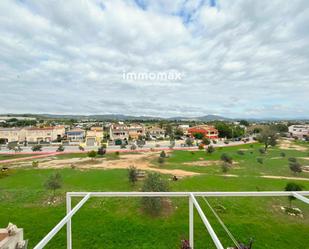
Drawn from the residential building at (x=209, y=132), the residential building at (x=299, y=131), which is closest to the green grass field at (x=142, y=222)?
the residential building at (x=209, y=132)

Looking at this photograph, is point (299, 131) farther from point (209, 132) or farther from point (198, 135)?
point (198, 135)

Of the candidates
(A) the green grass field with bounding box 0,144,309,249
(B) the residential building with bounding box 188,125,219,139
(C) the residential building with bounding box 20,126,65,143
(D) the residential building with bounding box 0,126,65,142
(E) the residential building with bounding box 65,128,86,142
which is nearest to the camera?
(A) the green grass field with bounding box 0,144,309,249

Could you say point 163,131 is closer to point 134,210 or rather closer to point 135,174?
point 135,174

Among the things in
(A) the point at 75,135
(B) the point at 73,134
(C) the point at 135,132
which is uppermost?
(C) the point at 135,132

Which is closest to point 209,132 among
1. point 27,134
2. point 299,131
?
point 299,131

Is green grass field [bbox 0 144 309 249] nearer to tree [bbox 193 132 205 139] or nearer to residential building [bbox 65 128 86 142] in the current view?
residential building [bbox 65 128 86 142]

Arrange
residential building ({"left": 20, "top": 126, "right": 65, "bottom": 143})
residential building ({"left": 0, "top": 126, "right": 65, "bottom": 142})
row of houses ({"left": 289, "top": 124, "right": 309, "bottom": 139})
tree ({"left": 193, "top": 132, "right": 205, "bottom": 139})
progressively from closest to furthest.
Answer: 1. residential building ({"left": 0, "top": 126, "right": 65, "bottom": 142})
2. residential building ({"left": 20, "top": 126, "right": 65, "bottom": 143})
3. tree ({"left": 193, "top": 132, "right": 205, "bottom": 139})
4. row of houses ({"left": 289, "top": 124, "right": 309, "bottom": 139})

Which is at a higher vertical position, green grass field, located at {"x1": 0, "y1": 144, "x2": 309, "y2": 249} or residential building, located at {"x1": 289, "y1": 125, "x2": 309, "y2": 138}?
residential building, located at {"x1": 289, "y1": 125, "x2": 309, "y2": 138}

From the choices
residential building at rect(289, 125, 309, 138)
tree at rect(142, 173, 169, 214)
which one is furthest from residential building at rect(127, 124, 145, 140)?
residential building at rect(289, 125, 309, 138)

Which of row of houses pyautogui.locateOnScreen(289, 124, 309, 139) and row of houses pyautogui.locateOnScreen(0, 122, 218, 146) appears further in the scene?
row of houses pyautogui.locateOnScreen(289, 124, 309, 139)

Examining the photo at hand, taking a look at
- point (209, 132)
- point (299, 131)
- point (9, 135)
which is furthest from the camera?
point (299, 131)

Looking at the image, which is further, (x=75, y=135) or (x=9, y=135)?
(x=75, y=135)

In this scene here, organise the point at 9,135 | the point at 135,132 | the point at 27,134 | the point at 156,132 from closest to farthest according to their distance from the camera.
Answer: the point at 9,135
the point at 27,134
the point at 135,132
the point at 156,132
